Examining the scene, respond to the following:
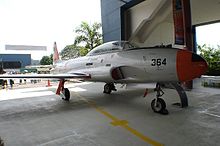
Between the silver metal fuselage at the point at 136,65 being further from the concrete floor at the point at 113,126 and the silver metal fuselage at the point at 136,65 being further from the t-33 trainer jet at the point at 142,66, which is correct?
the concrete floor at the point at 113,126

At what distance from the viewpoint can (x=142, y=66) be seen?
21.0 feet

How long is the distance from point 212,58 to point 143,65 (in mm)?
17826

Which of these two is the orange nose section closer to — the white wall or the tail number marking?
the tail number marking

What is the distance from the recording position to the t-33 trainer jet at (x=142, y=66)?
5586mm

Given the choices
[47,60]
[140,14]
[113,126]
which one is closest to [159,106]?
[113,126]

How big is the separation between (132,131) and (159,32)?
18.8 metres

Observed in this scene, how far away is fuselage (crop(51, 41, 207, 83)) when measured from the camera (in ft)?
18.3

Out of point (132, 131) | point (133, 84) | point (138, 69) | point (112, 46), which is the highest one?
point (112, 46)

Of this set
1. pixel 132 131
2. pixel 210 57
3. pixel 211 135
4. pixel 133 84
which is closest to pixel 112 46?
pixel 133 84

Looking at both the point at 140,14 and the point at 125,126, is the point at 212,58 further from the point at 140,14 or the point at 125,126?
the point at 125,126

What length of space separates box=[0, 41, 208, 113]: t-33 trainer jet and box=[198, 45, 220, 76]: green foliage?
1566cm

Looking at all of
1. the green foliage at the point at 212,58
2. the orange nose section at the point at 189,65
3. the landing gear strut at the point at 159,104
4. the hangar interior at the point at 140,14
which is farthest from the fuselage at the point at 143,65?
the green foliage at the point at 212,58

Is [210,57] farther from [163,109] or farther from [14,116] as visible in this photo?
[14,116]

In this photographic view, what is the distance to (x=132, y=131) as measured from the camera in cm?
487
